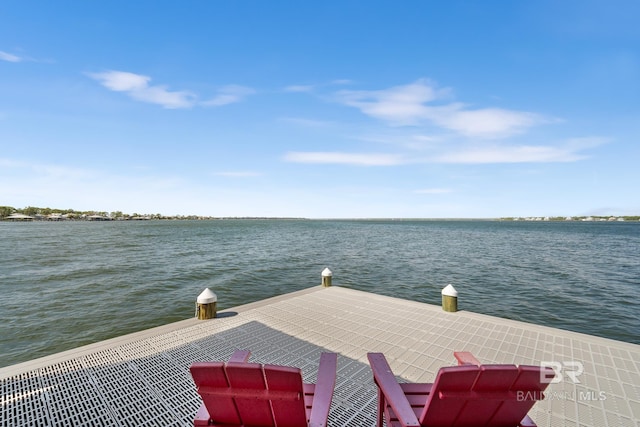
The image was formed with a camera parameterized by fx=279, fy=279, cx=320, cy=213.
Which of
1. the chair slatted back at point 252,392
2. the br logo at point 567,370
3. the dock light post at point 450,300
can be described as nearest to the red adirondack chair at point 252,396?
the chair slatted back at point 252,392

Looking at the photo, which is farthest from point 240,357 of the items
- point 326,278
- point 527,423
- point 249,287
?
point 249,287

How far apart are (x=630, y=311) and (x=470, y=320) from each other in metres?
10.5

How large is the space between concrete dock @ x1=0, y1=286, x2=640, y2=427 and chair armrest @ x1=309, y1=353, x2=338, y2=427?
99 centimetres

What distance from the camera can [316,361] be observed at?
4.62 metres

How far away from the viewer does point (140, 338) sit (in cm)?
535

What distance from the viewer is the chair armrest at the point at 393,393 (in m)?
2.07

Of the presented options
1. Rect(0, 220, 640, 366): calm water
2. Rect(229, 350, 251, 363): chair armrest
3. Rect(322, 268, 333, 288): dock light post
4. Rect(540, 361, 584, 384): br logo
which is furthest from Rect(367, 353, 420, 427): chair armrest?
Rect(0, 220, 640, 366): calm water

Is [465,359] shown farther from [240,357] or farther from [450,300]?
[450,300]

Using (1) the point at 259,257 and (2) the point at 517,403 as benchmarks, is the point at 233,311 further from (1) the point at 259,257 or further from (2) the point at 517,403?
(1) the point at 259,257

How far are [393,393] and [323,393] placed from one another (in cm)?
58

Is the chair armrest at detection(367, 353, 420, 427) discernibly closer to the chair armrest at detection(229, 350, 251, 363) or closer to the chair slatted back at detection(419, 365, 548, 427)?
the chair slatted back at detection(419, 365, 548, 427)

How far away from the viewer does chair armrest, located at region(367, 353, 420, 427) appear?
81.4 inches

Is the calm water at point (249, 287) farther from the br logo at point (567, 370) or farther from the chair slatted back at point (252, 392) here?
the chair slatted back at point (252, 392)

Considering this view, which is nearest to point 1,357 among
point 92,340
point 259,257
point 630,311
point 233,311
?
point 92,340
